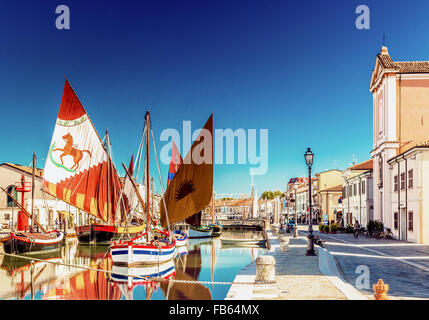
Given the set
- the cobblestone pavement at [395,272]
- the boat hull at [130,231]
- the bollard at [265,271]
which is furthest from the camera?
the boat hull at [130,231]

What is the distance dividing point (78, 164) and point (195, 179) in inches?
518

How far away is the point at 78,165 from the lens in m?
35.6

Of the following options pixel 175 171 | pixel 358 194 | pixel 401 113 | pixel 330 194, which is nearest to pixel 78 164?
pixel 175 171

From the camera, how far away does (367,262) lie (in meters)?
18.4

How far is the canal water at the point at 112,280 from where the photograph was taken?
16.5 meters

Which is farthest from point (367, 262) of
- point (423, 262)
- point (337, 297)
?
point (337, 297)

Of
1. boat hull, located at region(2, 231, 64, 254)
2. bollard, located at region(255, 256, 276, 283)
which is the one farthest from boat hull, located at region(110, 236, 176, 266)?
bollard, located at region(255, 256, 276, 283)

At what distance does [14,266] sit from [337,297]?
78.0ft

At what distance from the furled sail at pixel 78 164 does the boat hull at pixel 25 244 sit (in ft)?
13.7

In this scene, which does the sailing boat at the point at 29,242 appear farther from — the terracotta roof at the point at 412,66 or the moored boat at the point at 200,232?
the terracotta roof at the point at 412,66

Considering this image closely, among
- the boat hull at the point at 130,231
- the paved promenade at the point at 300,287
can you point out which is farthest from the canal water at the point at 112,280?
the boat hull at the point at 130,231

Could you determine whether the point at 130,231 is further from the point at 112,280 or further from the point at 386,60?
the point at 386,60

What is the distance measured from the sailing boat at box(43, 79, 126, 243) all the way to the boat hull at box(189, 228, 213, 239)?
21.9m

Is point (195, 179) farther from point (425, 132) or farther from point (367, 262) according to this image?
point (425, 132)
